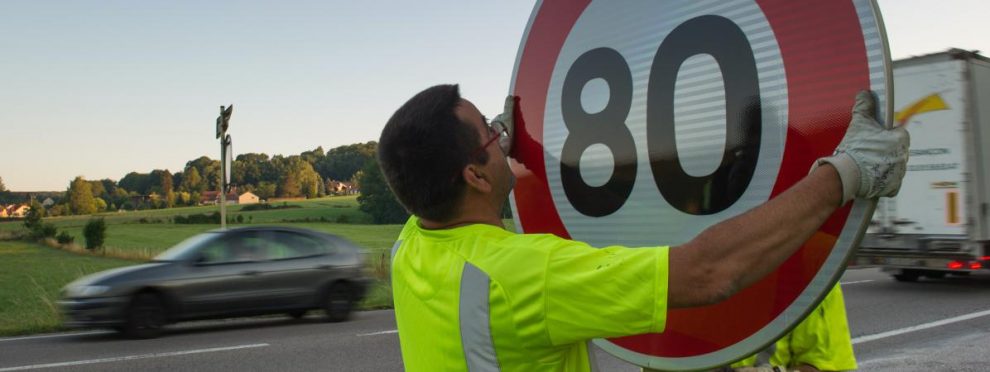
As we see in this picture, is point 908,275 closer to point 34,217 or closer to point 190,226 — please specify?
point 34,217

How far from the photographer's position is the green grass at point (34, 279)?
11891 millimetres

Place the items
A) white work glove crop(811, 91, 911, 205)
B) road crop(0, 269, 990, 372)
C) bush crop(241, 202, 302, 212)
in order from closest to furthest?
white work glove crop(811, 91, 911, 205), road crop(0, 269, 990, 372), bush crop(241, 202, 302, 212)

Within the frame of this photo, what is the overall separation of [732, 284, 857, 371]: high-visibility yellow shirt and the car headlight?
9.61 meters

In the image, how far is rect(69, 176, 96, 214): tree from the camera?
232 ft

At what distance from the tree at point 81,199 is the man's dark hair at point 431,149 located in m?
76.9

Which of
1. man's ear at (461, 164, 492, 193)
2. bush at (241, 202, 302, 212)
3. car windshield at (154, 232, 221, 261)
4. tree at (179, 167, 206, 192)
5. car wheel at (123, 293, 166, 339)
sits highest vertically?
tree at (179, 167, 206, 192)

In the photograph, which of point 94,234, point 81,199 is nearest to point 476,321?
point 94,234

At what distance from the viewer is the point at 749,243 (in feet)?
3.24

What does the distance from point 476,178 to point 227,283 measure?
34.5ft

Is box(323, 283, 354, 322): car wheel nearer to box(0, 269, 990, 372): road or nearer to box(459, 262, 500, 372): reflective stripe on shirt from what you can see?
box(0, 269, 990, 372): road

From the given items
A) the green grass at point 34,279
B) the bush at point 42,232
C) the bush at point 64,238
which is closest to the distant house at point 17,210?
the bush at point 42,232

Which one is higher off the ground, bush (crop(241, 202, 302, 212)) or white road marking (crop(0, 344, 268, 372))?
bush (crop(241, 202, 302, 212))

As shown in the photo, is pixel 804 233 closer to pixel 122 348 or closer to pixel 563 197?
pixel 563 197

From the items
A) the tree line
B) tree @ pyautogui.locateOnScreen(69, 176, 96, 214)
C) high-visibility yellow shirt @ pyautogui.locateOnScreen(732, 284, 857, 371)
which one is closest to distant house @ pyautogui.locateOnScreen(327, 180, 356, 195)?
the tree line
